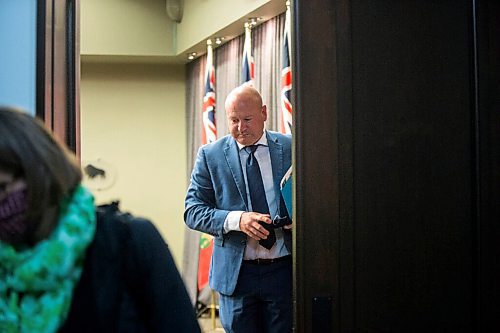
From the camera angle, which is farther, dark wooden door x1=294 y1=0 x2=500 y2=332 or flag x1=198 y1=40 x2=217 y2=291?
flag x1=198 y1=40 x2=217 y2=291

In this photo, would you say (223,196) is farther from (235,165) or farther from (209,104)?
(209,104)

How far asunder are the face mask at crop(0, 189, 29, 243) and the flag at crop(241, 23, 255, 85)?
15.5 feet

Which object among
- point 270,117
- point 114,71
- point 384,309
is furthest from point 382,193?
point 114,71

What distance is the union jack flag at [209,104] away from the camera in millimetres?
6793

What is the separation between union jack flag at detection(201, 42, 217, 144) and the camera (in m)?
6.79

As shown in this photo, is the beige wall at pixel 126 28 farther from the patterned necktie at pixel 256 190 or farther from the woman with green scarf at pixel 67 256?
the woman with green scarf at pixel 67 256

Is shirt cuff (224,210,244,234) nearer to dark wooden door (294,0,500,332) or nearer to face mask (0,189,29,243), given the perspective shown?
dark wooden door (294,0,500,332)

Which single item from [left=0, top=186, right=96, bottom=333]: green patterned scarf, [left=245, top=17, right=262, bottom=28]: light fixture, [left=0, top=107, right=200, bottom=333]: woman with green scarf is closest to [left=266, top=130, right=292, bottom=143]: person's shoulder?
[left=0, top=107, right=200, bottom=333]: woman with green scarf

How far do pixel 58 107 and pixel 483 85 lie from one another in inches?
49.8

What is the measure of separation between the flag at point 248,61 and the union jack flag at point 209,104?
2.31 feet

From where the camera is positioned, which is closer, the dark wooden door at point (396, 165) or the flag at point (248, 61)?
the dark wooden door at point (396, 165)

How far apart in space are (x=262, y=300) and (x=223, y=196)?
438 millimetres

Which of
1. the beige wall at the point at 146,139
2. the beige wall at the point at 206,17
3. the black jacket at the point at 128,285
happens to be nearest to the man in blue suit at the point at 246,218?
the black jacket at the point at 128,285

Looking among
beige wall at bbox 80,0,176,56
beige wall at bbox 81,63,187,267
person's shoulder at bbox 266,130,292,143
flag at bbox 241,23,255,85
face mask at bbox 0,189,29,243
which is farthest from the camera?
beige wall at bbox 81,63,187,267
